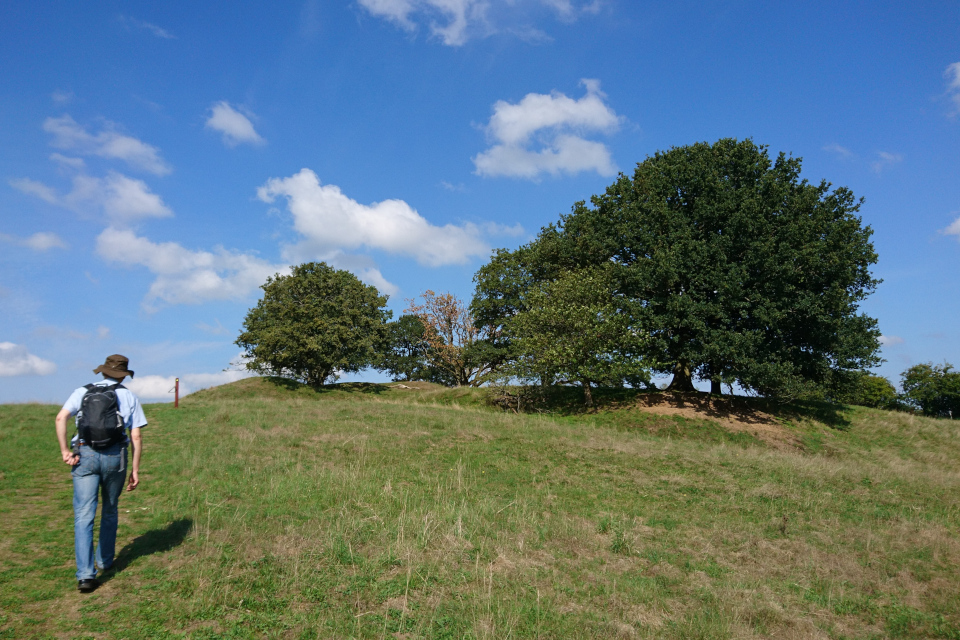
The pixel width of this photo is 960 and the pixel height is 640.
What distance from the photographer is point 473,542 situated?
912 cm

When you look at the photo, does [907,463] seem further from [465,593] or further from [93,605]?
[93,605]

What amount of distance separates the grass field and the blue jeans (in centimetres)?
37

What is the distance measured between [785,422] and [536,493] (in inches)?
903

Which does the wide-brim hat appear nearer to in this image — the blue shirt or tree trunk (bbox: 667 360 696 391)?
the blue shirt

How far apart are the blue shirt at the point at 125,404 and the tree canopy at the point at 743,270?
989 inches

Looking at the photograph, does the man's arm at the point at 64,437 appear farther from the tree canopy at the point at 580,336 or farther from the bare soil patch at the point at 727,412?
the bare soil patch at the point at 727,412

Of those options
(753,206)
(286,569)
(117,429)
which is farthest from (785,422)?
(117,429)

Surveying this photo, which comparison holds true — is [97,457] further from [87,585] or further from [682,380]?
[682,380]

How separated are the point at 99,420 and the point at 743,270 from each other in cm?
2765

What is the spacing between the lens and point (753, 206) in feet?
91.0

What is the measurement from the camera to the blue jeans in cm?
666

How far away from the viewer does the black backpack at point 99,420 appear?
6.88 metres

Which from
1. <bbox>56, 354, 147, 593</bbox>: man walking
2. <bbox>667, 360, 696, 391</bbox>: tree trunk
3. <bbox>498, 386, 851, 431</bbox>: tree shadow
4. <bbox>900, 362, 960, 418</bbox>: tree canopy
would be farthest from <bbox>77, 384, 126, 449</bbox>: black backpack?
<bbox>900, 362, 960, 418</bbox>: tree canopy

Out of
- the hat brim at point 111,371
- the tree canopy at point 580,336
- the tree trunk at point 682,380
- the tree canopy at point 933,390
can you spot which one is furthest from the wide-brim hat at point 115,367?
the tree canopy at point 933,390
